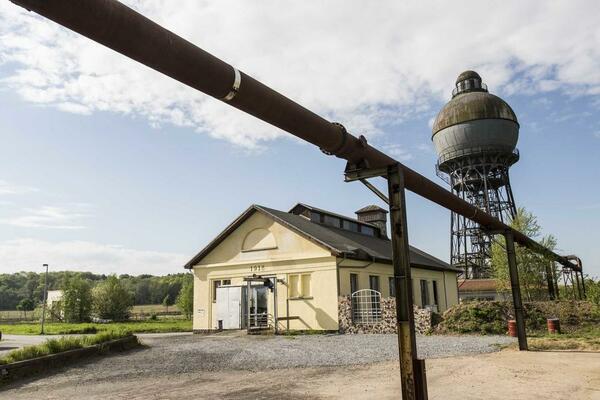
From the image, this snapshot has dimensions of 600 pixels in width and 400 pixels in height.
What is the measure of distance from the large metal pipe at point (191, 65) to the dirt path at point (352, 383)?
442cm

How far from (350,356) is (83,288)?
45.9 metres

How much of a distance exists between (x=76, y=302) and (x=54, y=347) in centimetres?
4197

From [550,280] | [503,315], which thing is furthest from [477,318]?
[550,280]

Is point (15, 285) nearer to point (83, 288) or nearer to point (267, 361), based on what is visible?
point (83, 288)

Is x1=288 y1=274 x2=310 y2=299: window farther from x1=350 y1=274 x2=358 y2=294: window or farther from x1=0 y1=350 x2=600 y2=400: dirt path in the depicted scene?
x1=0 y1=350 x2=600 y2=400: dirt path

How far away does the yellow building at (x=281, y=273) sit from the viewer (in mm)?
23359


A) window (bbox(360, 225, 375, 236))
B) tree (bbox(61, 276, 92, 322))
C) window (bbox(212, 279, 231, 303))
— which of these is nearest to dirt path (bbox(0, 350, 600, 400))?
window (bbox(212, 279, 231, 303))

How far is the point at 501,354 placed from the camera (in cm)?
1341

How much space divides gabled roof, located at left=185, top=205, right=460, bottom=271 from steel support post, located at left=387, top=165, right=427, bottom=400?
14.7 m

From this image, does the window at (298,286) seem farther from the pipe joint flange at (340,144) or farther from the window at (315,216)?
the pipe joint flange at (340,144)

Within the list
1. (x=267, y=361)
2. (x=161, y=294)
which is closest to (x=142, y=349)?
(x=267, y=361)

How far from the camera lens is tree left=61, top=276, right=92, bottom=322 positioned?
50812 mm

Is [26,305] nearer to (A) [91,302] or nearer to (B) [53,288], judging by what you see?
(B) [53,288]

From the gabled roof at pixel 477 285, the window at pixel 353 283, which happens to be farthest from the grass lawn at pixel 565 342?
the gabled roof at pixel 477 285
